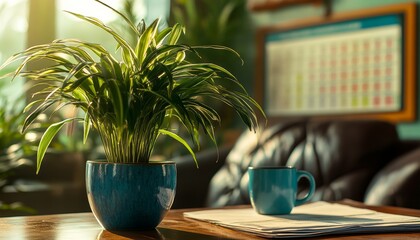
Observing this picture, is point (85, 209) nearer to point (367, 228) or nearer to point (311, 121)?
point (311, 121)

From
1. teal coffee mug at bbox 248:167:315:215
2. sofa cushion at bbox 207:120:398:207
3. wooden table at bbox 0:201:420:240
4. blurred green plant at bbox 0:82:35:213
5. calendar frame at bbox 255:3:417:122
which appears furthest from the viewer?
calendar frame at bbox 255:3:417:122

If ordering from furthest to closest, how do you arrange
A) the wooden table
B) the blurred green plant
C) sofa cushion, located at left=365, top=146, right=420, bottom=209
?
the blurred green plant < sofa cushion, located at left=365, top=146, right=420, bottom=209 < the wooden table

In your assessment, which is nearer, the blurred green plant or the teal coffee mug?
the teal coffee mug

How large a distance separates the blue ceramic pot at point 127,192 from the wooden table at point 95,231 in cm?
3

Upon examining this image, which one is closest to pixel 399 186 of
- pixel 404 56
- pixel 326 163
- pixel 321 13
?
pixel 326 163

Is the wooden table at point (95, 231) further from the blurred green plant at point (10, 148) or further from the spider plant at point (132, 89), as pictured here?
the blurred green plant at point (10, 148)

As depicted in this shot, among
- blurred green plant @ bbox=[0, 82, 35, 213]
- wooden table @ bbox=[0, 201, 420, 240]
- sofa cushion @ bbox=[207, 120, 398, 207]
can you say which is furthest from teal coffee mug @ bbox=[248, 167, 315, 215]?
blurred green plant @ bbox=[0, 82, 35, 213]

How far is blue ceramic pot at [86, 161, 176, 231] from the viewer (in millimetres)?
1217

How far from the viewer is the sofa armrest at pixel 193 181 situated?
267 centimetres

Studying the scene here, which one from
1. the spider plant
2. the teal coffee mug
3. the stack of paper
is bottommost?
the stack of paper

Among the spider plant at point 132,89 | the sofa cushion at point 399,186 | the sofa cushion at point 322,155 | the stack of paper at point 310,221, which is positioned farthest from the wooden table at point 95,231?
the sofa cushion at point 322,155

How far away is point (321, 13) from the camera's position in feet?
12.8

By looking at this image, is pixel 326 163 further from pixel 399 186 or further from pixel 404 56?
pixel 404 56

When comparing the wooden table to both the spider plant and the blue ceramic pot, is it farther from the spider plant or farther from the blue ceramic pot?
the spider plant
